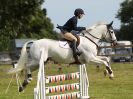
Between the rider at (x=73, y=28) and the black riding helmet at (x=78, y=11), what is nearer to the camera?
the rider at (x=73, y=28)

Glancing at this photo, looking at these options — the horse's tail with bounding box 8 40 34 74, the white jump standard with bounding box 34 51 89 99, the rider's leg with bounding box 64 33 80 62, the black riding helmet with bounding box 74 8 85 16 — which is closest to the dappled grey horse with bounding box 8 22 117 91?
the horse's tail with bounding box 8 40 34 74

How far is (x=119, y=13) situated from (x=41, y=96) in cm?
10385

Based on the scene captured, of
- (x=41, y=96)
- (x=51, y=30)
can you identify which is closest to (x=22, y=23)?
(x=41, y=96)

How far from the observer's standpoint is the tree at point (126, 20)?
108 metres

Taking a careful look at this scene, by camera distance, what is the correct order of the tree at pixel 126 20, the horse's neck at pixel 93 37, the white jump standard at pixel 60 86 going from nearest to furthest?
the white jump standard at pixel 60 86 → the horse's neck at pixel 93 37 → the tree at pixel 126 20

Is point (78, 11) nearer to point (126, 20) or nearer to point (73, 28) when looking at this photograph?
point (73, 28)

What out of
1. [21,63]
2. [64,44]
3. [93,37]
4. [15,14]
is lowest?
[21,63]

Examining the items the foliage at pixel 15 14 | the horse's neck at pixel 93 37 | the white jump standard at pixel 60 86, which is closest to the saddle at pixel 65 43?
the horse's neck at pixel 93 37

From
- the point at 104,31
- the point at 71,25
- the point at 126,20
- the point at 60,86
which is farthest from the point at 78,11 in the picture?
the point at 126,20

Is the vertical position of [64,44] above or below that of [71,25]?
below

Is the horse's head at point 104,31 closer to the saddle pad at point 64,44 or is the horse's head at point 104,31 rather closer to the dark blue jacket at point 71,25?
the dark blue jacket at point 71,25

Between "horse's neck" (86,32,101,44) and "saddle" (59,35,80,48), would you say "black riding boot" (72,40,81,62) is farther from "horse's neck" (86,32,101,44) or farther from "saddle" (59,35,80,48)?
"horse's neck" (86,32,101,44)

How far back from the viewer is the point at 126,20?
113 metres

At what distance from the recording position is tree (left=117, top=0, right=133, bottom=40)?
108 metres
